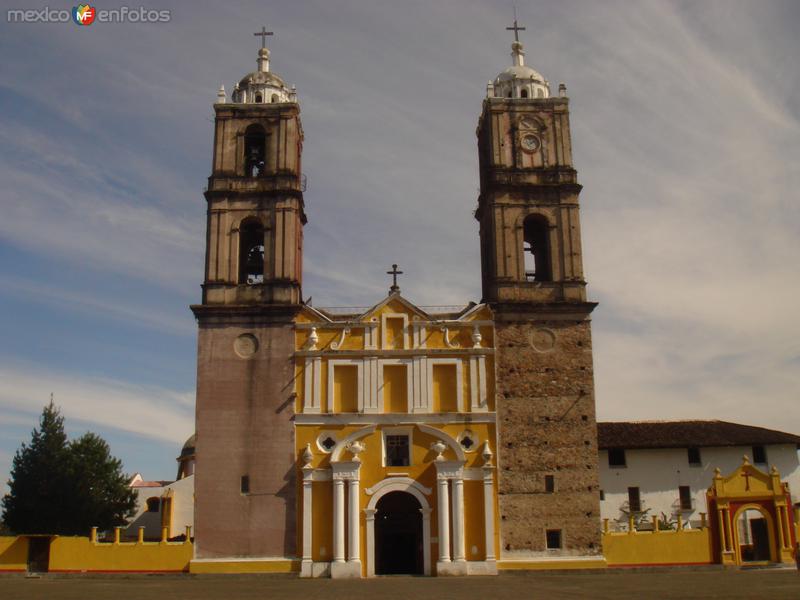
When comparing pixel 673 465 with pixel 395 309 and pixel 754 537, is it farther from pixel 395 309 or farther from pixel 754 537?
pixel 395 309

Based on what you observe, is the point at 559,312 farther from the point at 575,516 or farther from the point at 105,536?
the point at 105,536

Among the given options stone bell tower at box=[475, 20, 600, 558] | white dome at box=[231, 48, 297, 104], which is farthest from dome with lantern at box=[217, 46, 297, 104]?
stone bell tower at box=[475, 20, 600, 558]

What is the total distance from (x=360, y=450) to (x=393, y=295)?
6.53 metres

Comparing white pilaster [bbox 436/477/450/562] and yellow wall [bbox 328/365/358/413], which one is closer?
white pilaster [bbox 436/477/450/562]

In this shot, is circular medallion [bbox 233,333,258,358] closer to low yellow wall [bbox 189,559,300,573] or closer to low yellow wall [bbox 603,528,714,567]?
low yellow wall [bbox 189,559,300,573]

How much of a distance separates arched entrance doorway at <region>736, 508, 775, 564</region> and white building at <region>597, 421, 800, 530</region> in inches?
99.4

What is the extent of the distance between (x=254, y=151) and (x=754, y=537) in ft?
96.2

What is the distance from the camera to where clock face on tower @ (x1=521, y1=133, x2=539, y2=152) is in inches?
1486

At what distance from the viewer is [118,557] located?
3309cm

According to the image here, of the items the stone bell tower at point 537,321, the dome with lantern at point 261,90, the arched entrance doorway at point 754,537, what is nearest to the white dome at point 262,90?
the dome with lantern at point 261,90

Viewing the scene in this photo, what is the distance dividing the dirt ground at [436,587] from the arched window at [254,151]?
56.9 ft

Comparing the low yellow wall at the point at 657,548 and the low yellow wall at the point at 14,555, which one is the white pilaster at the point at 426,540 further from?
the low yellow wall at the point at 14,555

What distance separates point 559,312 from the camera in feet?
116

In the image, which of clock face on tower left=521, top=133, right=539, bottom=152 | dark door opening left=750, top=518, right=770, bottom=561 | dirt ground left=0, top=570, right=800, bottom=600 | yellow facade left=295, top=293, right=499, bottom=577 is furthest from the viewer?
dark door opening left=750, top=518, right=770, bottom=561
